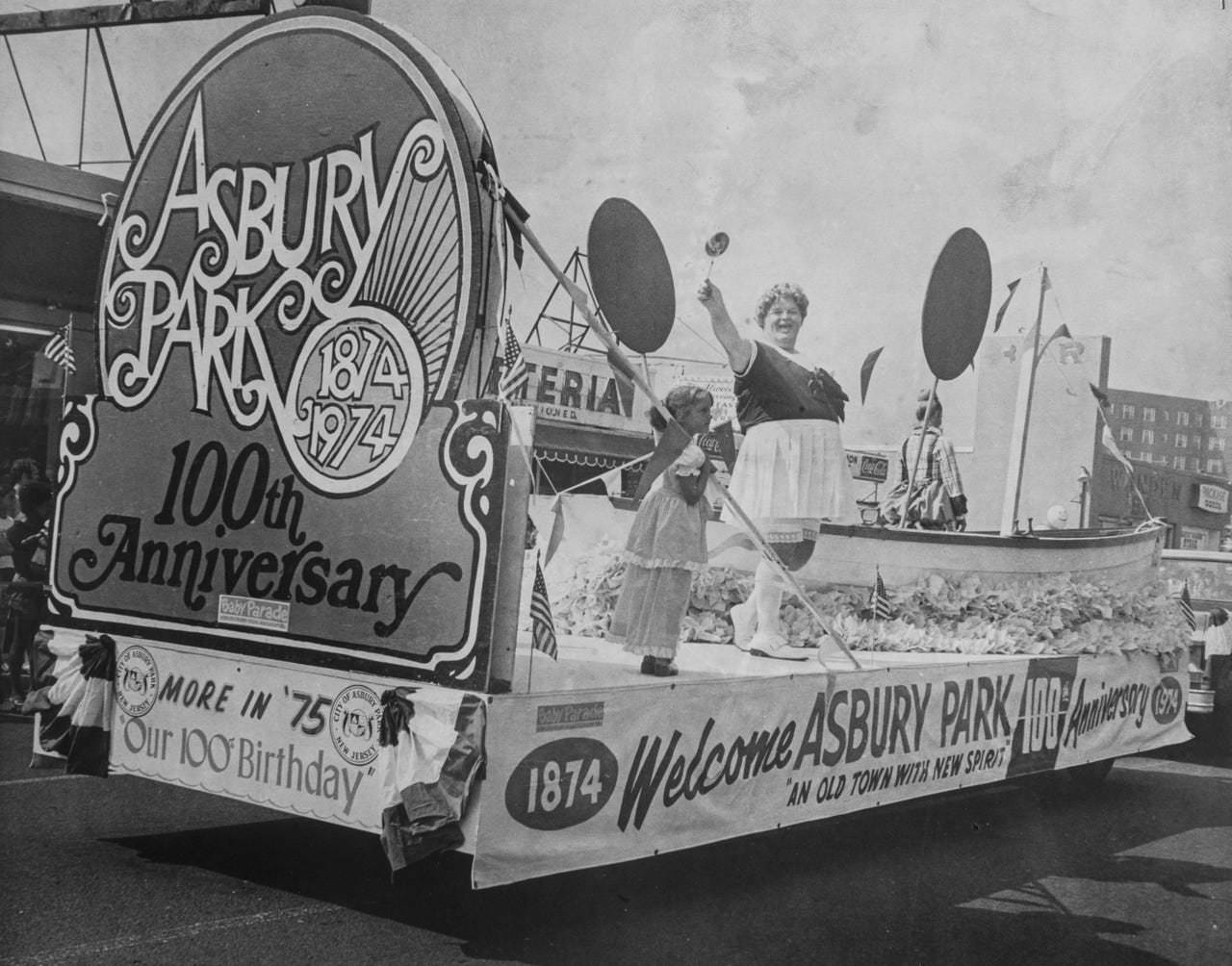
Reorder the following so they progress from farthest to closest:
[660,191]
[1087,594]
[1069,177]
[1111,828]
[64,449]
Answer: [1087,594] → [1111,828] → [1069,177] → [660,191] → [64,449]

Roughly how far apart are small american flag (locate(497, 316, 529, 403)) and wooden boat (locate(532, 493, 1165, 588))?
1863 mm

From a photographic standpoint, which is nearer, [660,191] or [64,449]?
[64,449]

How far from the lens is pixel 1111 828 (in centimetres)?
623

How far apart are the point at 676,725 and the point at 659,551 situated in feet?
2.30

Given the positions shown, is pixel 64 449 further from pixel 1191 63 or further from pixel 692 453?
pixel 1191 63

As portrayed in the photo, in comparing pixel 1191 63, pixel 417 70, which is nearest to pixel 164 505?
pixel 417 70

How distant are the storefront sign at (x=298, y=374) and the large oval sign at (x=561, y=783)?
36 cm

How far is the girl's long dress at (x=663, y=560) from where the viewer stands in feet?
14.5

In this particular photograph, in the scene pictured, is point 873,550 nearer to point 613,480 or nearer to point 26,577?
point 613,480

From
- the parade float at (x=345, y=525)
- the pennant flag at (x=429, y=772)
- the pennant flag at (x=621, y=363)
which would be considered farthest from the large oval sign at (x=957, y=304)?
the pennant flag at (x=429, y=772)

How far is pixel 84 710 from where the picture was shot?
4117mm

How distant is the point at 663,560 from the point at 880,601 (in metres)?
2.30

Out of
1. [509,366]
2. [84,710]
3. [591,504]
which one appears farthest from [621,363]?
[591,504]

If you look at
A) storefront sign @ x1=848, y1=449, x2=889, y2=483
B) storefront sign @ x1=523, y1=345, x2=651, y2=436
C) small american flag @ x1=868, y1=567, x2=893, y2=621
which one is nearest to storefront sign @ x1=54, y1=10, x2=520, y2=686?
small american flag @ x1=868, y1=567, x2=893, y2=621
